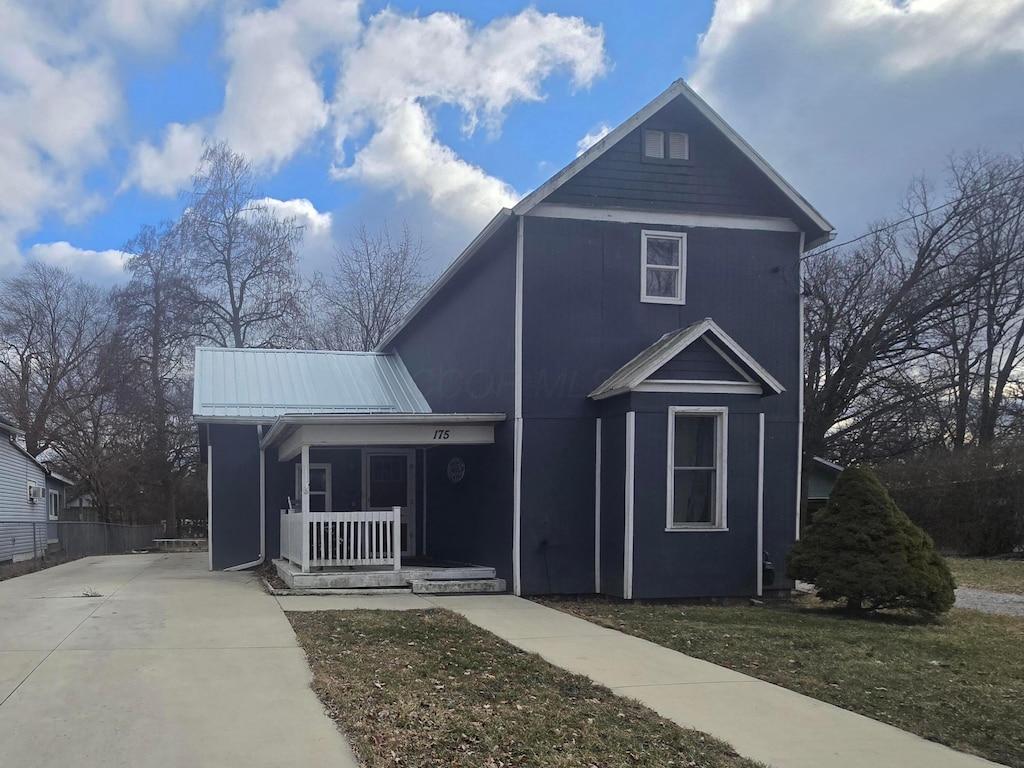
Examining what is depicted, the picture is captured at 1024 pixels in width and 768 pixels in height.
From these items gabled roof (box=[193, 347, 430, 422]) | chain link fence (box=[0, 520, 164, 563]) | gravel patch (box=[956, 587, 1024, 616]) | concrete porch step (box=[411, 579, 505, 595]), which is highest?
gabled roof (box=[193, 347, 430, 422])

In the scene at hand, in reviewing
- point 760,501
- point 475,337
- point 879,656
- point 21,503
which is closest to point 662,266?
point 475,337

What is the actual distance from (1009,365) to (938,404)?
9.26ft

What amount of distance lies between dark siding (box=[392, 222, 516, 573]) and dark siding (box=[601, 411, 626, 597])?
4.61ft

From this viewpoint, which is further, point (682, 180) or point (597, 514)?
point (682, 180)

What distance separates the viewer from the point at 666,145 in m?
12.9

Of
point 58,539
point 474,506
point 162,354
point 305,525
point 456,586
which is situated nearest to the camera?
point 456,586

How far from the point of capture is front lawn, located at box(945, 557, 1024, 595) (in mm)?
15156

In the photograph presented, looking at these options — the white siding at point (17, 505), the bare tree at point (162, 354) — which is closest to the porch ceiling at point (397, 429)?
the white siding at point (17, 505)

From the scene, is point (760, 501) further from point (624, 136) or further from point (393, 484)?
point (393, 484)

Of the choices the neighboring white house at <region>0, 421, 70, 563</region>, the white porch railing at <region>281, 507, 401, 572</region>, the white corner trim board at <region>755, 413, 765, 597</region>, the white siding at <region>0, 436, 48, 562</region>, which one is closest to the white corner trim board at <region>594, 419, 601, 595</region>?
the white corner trim board at <region>755, 413, 765, 597</region>

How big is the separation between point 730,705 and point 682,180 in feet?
29.0

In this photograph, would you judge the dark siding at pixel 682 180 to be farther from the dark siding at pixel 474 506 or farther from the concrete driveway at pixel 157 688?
the concrete driveway at pixel 157 688

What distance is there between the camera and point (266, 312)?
33.7 metres

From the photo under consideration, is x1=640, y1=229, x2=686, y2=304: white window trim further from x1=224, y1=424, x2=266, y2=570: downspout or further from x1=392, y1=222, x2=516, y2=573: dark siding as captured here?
x1=224, y1=424, x2=266, y2=570: downspout
